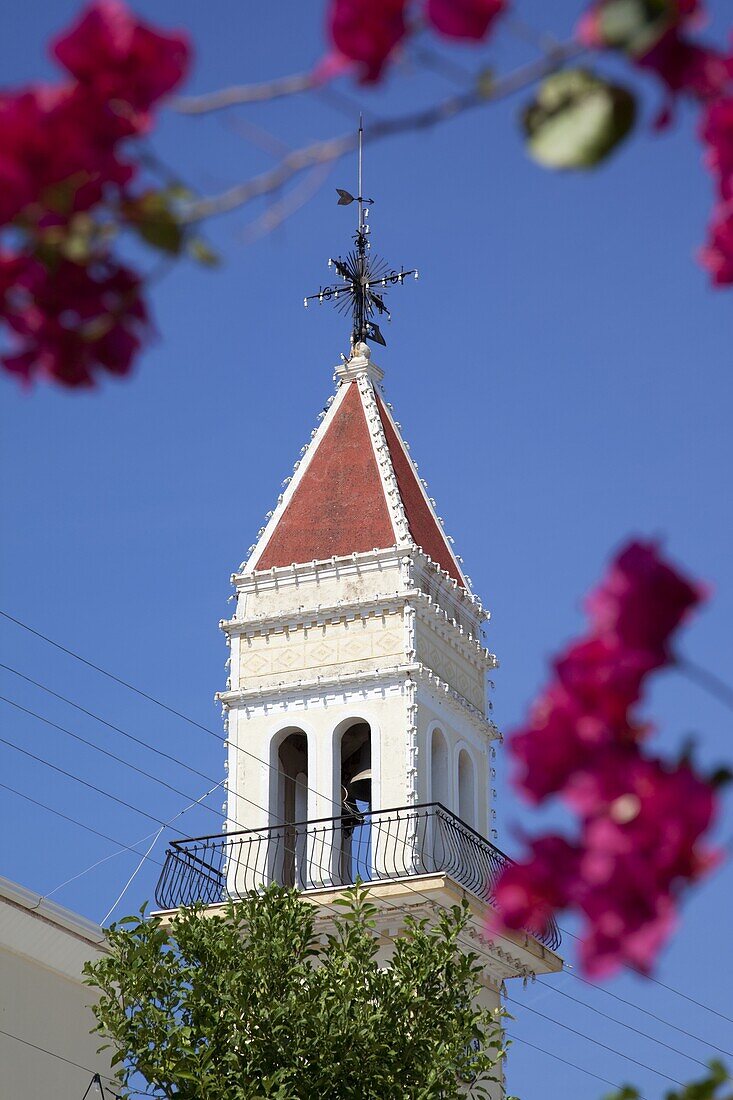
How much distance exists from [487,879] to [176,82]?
17.4m

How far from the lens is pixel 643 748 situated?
2.74 metres

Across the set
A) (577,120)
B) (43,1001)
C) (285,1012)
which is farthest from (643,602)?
(43,1001)

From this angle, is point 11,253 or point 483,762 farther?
point 483,762

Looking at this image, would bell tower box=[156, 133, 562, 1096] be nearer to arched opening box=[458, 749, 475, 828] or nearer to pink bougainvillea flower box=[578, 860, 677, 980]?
arched opening box=[458, 749, 475, 828]

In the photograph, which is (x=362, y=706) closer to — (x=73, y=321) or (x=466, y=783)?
(x=466, y=783)

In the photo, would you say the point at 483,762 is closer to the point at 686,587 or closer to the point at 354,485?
the point at 354,485

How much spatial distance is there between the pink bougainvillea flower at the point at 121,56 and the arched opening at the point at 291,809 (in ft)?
54.7

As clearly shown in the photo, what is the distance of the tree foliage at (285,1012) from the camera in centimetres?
1401

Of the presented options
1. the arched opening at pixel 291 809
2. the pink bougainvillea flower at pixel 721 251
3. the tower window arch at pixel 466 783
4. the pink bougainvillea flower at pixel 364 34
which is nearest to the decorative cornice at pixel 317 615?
the arched opening at pixel 291 809

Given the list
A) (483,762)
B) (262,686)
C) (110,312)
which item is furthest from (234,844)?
(110,312)

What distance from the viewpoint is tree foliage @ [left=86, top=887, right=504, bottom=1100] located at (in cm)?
1401

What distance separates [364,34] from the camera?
2.81 meters

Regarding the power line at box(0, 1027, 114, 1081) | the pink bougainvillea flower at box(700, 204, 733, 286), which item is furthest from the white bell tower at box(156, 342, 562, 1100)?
the pink bougainvillea flower at box(700, 204, 733, 286)

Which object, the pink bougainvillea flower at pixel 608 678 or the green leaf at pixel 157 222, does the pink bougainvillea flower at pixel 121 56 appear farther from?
the pink bougainvillea flower at pixel 608 678
